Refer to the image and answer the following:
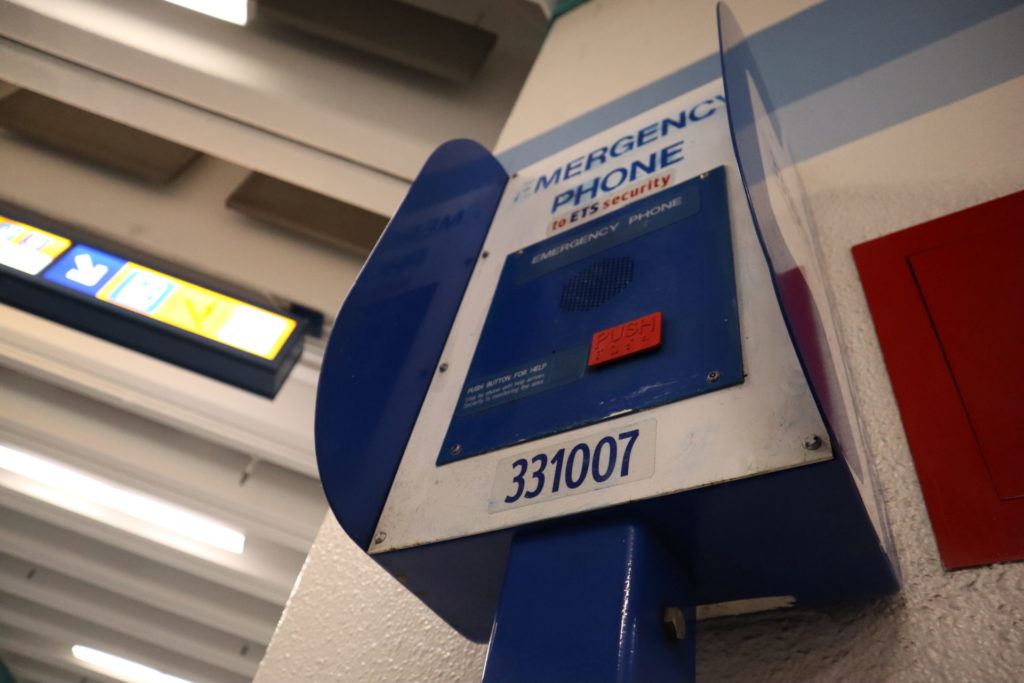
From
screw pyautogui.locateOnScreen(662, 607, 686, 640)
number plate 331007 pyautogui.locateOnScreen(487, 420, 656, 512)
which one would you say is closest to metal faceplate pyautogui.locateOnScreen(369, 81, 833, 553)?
number plate 331007 pyautogui.locateOnScreen(487, 420, 656, 512)

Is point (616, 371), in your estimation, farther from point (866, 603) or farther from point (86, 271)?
point (86, 271)

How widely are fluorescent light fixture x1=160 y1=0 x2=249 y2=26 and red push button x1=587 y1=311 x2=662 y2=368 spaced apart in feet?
5.89

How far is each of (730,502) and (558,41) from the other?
183 centimetres

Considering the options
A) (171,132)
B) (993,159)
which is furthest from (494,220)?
(171,132)

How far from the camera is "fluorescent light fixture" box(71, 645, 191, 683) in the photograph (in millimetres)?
6023

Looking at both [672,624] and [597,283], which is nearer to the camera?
[672,624]

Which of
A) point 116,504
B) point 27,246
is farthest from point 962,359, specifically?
point 116,504

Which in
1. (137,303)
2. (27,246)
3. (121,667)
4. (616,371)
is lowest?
(616,371)

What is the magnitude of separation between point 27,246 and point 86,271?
0.20 meters

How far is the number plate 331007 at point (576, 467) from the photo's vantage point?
67cm

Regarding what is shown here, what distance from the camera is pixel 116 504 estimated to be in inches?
158

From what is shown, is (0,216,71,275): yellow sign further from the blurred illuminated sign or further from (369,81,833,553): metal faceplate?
(369,81,833,553): metal faceplate

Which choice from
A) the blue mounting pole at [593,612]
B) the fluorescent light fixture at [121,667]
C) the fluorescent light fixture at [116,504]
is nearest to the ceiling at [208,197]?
the fluorescent light fixture at [116,504]

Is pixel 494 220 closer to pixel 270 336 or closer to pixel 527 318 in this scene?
pixel 527 318
